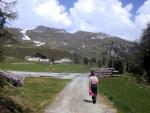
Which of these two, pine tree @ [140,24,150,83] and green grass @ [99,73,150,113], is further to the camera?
pine tree @ [140,24,150,83]

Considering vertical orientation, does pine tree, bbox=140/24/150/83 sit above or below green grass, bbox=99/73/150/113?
above

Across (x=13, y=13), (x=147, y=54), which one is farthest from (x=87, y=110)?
(x=147, y=54)

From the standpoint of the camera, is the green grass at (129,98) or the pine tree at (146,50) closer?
the green grass at (129,98)

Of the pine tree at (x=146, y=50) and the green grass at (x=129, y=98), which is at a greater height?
the pine tree at (x=146, y=50)

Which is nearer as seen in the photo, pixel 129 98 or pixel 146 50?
pixel 129 98

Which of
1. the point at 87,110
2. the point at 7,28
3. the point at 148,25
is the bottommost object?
the point at 87,110

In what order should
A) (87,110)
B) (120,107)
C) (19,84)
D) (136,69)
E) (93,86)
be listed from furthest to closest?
(136,69)
(19,84)
(93,86)
(120,107)
(87,110)

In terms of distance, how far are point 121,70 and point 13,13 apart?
104 m

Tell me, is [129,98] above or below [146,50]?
below

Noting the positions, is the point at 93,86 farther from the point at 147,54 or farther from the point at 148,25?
the point at 148,25

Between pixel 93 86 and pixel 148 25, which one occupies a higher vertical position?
pixel 148 25

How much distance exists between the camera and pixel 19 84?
1638 inches

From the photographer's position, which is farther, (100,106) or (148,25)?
(148,25)

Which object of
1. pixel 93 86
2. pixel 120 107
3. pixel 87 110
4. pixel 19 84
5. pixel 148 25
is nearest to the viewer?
pixel 87 110
